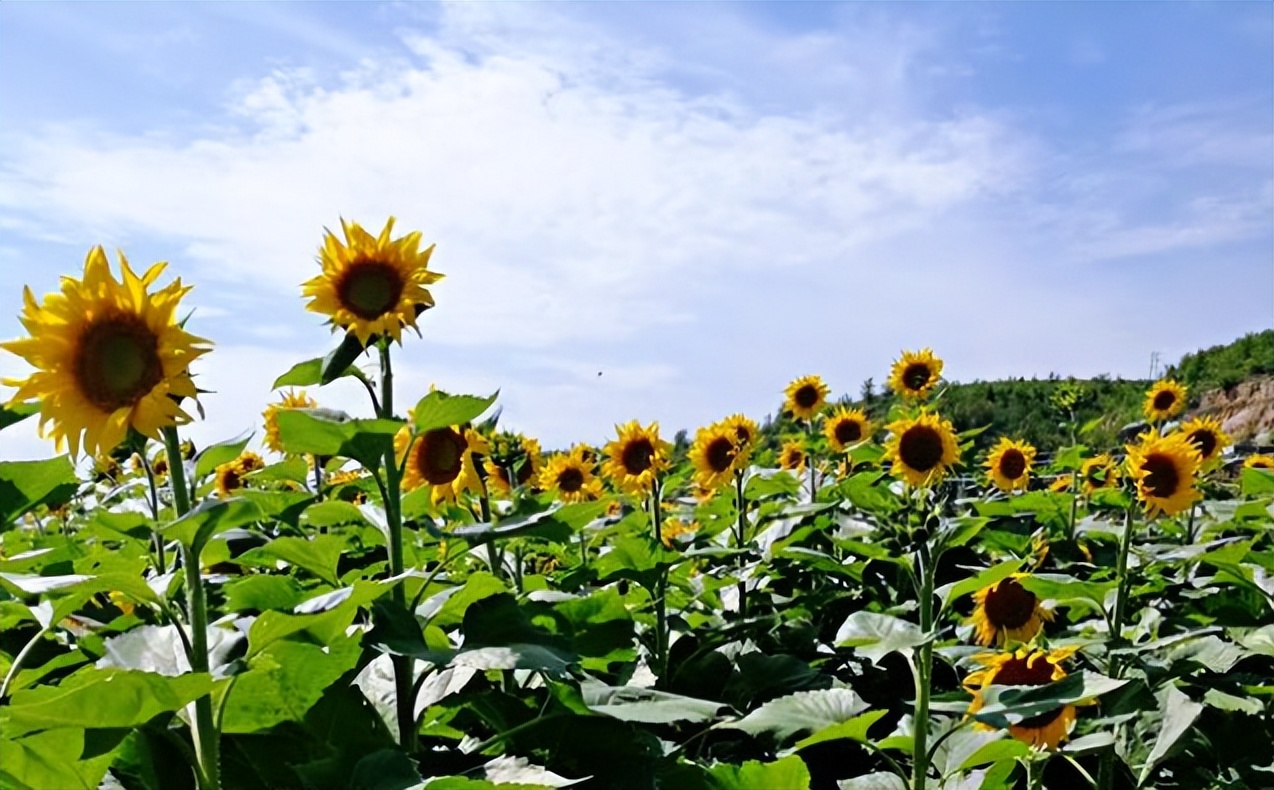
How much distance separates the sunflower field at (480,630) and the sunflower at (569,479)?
1.38 meters

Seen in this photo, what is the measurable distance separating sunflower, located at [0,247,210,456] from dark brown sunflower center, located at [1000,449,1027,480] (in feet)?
17.6

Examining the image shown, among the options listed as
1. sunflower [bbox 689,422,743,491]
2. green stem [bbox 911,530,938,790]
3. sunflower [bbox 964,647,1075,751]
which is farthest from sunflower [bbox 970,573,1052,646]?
sunflower [bbox 689,422,743,491]

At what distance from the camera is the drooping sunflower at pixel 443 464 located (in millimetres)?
3229

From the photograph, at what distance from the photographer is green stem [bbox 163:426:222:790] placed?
1.77m

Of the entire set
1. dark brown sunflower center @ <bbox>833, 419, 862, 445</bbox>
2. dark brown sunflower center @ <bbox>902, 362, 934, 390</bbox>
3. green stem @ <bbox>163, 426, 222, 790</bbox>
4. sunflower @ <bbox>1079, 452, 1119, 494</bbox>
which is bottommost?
green stem @ <bbox>163, 426, 222, 790</bbox>

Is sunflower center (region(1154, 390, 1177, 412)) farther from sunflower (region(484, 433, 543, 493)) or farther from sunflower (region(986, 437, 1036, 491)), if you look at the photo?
sunflower (region(484, 433, 543, 493))

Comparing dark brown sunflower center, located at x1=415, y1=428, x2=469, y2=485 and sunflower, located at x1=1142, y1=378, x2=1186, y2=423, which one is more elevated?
sunflower, located at x1=1142, y1=378, x2=1186, y2=423

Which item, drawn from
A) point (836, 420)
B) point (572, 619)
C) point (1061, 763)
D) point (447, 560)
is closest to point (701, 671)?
point (572, 619)

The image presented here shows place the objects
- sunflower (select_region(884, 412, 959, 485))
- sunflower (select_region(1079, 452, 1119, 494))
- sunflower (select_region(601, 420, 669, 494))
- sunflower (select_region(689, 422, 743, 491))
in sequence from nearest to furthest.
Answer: sunflower (select_region(884, 412, 959, 485)), sunflower (select_region(601, 420, 669, 494)), sunflower (select_region(689, 422, 743, 491)), sunflower (select_region(1079, 452, 1119, 494))

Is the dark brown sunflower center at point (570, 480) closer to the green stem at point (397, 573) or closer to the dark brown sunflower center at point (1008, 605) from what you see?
the dark brown sunflower center at point (1008, 605)

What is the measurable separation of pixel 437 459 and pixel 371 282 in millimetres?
795

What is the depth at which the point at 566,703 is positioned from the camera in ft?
7.68

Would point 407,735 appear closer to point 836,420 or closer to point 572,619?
point 572,619

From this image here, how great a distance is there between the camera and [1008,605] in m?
3.51
